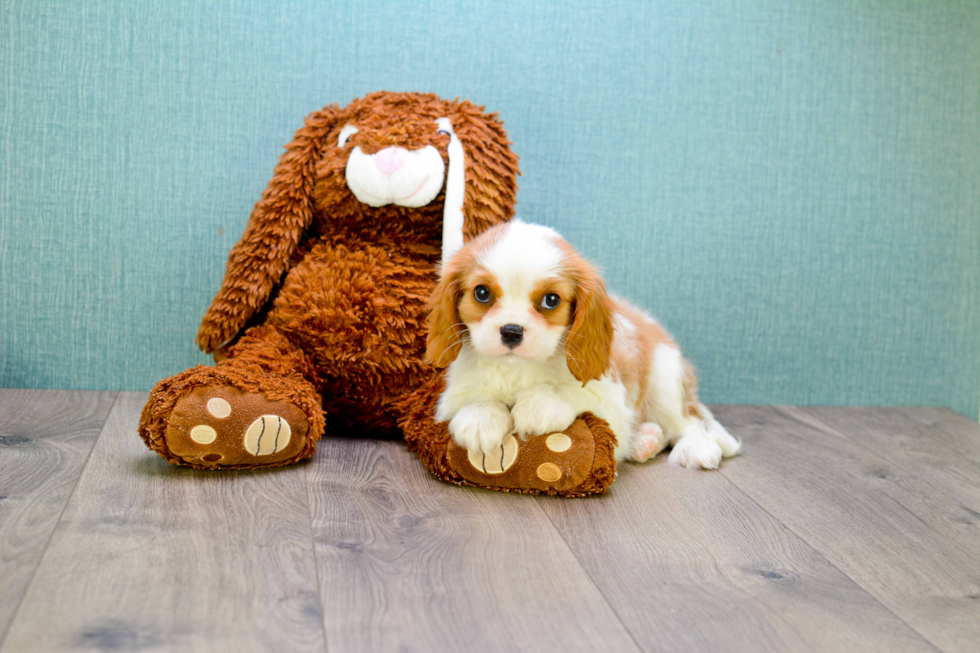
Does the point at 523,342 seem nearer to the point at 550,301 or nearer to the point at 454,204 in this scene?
the point at 550,301

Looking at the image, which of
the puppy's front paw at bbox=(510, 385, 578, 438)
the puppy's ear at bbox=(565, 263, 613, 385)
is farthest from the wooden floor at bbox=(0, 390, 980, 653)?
the puppy's ear at bbox=(565, 263, 613, 385)

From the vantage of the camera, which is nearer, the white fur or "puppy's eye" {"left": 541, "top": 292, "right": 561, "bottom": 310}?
"puppy's eye" {"left": 541, "top": 292, "right": 561, "bottom": 310}

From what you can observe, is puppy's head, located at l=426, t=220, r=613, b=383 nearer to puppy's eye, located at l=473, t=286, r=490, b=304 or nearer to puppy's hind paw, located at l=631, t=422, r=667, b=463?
puppy's eye, located at l=473, t=286, r=490, b=304

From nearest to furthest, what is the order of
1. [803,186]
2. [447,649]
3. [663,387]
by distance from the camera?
[447,649], [663,387], [803,186]

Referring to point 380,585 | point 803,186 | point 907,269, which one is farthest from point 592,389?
point 907,269

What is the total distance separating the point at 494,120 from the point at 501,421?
26.4 inches

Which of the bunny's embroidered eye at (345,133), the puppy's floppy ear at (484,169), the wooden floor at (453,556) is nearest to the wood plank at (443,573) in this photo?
the wooden floor at (453,556)

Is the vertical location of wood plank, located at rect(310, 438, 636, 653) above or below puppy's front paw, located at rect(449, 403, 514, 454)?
below

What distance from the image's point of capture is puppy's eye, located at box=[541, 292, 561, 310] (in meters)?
1.28

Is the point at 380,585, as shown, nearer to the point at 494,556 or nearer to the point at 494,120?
the point at 494,556

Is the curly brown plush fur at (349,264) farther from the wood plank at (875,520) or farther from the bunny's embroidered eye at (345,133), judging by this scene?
the wood plank at (875,520)

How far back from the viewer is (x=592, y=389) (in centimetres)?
139

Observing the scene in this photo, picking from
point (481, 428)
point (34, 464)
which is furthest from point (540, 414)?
point (34, 464)

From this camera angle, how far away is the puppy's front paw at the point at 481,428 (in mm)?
1311
